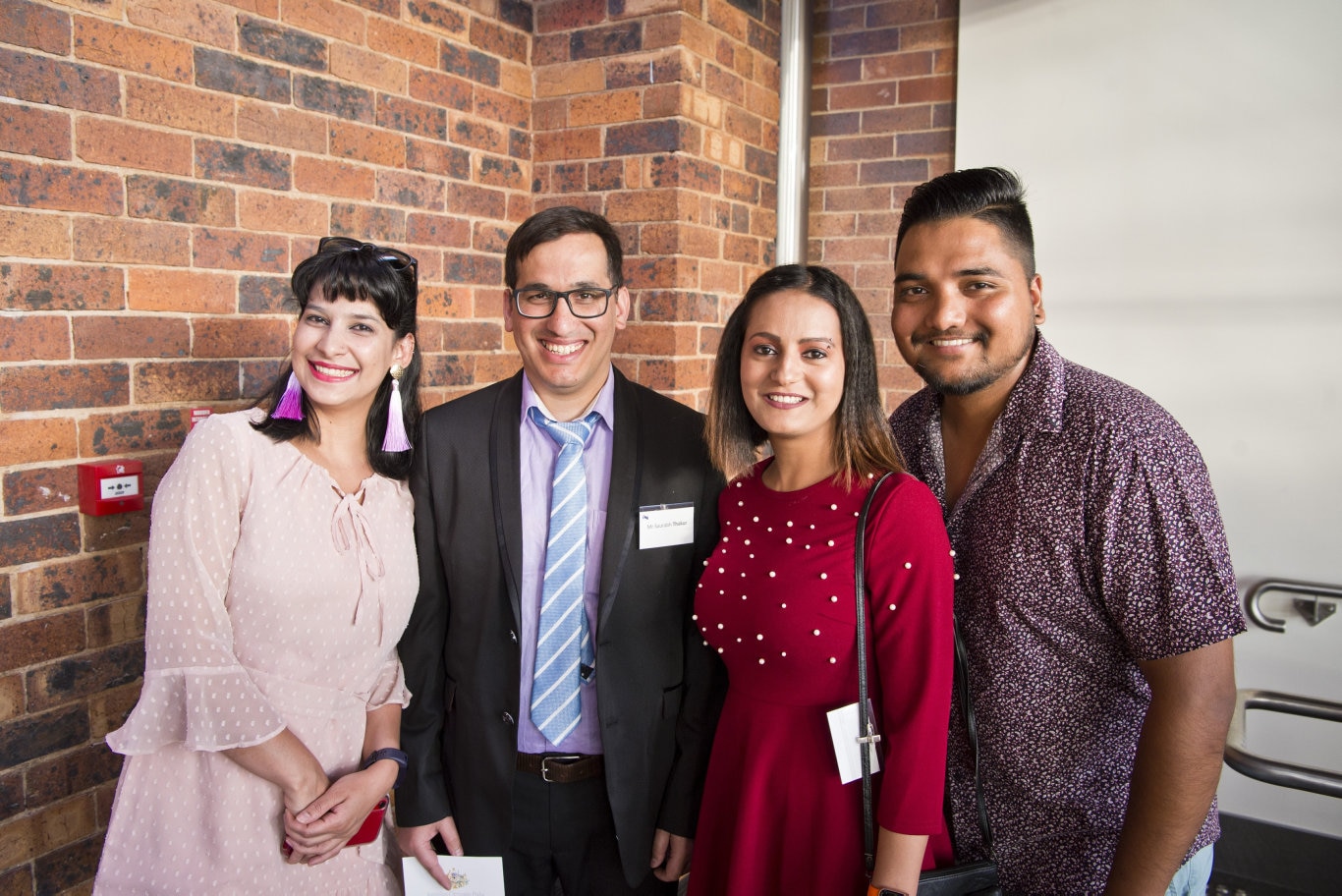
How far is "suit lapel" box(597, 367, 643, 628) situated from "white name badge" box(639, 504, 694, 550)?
0.02m

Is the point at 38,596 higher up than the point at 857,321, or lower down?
lower down

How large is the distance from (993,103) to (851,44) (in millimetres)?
686

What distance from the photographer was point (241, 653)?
1.80 metres

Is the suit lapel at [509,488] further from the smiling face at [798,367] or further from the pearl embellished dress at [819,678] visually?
the smiling face at [798,367]

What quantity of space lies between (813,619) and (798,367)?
0.48m

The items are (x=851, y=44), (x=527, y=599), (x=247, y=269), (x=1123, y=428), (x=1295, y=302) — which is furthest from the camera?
(x=851, y=44)

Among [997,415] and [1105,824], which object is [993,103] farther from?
[1105,824]

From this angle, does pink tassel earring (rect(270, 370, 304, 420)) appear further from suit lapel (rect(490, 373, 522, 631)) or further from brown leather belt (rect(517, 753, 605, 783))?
brown leather belt (rect(517, 753, 605, 783))

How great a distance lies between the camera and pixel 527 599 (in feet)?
6.70

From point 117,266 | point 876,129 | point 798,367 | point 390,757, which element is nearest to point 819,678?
point 798,367

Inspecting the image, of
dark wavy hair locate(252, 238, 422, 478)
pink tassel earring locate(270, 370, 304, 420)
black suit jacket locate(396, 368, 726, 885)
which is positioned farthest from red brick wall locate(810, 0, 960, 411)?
pink tassel earring locate(270, 370, 304, 420)

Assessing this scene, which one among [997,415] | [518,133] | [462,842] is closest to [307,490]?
[462,842]

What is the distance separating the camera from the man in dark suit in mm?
1998

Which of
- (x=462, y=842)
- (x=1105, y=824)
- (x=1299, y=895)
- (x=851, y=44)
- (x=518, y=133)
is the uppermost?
(x=851, y=44)
